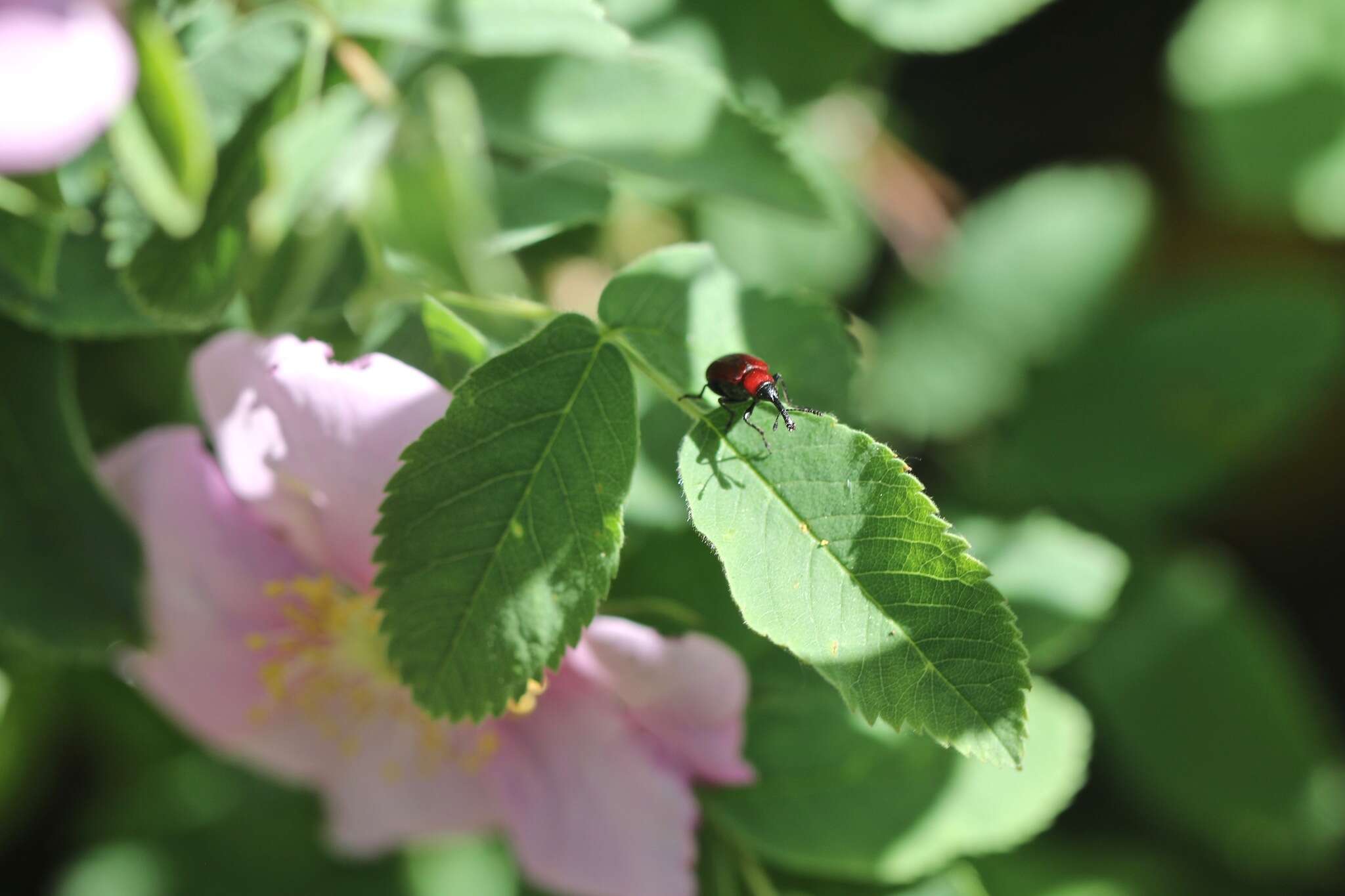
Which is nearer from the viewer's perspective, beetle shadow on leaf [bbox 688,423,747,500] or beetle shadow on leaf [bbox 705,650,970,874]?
beetle shadow on leaf [bbox 688,423,747,500]

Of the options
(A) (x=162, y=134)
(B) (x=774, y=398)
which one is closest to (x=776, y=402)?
(B) (x=774, y=398)

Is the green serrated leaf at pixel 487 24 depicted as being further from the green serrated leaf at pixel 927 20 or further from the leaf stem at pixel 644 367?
the green serrated leaf at pixel 927 20

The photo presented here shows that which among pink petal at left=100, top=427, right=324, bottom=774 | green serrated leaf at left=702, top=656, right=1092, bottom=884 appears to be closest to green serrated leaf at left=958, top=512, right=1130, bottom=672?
green serrated leaf at left=702, top=656, right=1092, bottom=884

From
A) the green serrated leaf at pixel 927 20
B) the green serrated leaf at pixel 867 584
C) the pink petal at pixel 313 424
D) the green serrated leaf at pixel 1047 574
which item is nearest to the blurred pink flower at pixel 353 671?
the pink petal at pixel 313 424

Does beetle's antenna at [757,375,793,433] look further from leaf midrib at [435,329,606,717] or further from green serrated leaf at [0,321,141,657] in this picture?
green serrated leaf at [0,321,141,657]

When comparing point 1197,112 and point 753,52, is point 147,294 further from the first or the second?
point 1197,112

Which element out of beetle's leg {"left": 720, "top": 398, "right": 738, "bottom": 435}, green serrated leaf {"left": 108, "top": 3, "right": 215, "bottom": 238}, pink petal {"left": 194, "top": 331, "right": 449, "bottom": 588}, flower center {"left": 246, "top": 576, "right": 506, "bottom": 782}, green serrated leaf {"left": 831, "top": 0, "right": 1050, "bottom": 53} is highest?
green serrated leaf {"left": 108, "top": 3, "right": 215, "bottom": 238}
